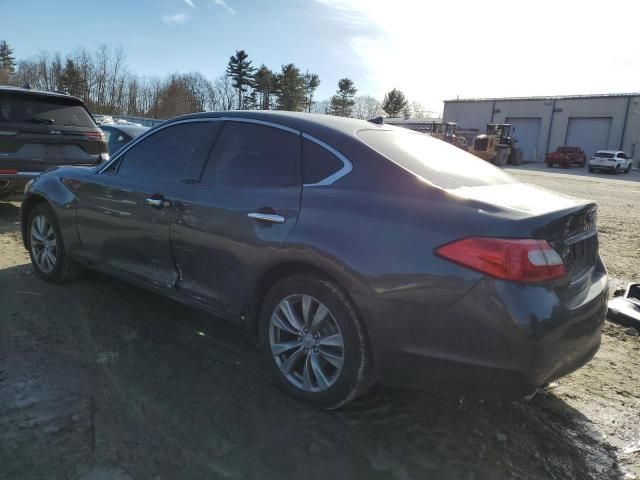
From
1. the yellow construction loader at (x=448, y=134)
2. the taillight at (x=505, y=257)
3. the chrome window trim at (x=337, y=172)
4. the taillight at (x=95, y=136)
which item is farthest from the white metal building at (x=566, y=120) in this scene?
the taillight at (x=505, y=257)

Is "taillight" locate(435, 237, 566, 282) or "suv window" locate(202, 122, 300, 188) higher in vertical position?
"suv window" locate(202, 122, 300, 188)

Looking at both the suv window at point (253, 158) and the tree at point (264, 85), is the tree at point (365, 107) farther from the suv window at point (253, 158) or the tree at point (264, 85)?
the suv window at point (253, 158)

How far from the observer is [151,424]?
2627 mm

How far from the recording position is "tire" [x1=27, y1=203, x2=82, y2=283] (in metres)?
4.56

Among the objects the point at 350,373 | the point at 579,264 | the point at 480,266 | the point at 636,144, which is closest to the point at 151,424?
the point at 350,373

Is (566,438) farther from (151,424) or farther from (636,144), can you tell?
(636,144)

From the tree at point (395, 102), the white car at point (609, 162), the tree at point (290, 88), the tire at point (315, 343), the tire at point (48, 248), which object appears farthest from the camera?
the tree at point (395, 102)

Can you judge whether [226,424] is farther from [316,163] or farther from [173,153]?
[173,153]

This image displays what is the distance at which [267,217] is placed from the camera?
9.57 ft

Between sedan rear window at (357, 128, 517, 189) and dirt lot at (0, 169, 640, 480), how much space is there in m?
1.39

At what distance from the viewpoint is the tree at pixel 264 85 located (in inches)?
2653

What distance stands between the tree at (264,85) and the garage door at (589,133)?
38.6 meters

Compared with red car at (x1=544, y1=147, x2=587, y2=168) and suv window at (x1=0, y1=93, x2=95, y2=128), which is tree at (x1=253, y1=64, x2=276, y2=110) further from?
suv window at (x1=0, y1=93, x2=95, y2=128)

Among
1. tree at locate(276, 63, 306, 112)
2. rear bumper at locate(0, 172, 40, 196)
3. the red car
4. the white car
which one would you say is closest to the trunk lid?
rear bumper at locate(0, 172, 40, 196)
